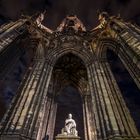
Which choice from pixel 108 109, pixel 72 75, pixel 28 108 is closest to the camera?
pixel 28 108

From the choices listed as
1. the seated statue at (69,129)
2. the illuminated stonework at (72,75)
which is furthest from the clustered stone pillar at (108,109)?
the seated statue at (69,129)

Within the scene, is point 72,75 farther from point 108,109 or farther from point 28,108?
point 28,108

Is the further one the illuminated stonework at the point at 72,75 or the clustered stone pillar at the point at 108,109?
the illuminated stonework at the point at 72,75

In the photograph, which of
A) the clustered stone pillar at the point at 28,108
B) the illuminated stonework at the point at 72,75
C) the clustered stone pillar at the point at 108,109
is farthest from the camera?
the illuminated stonework at the point at 72,75

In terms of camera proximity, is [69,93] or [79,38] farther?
[69,93]

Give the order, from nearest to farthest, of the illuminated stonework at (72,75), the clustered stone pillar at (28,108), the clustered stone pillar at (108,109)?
the clustered stone pillar at (28,108), the clustered stone pillar at (108,109), the illuminated stonework at (72,75)

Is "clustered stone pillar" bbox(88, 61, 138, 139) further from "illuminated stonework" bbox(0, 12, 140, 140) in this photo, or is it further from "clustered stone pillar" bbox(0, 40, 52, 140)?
"clustered stone pillar" bbox(0, 40, 52, 140)

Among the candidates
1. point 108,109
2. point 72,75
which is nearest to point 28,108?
point 108,109

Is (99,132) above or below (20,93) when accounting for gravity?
below

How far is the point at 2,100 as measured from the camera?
22891mm

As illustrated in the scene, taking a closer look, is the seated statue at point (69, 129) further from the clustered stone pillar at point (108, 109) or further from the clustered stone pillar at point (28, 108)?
the clustered stone pillar at point (28, 108)

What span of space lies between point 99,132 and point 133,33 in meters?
6.21

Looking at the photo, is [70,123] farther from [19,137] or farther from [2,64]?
[2,64]

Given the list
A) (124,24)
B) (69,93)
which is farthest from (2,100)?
(124,24)
